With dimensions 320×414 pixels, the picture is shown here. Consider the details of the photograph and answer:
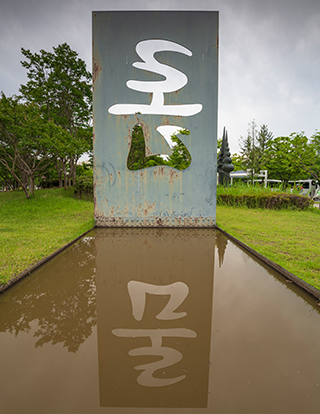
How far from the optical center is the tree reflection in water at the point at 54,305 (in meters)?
1.82

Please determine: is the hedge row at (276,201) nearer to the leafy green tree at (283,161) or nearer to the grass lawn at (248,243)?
the grass lawn at (248,243)

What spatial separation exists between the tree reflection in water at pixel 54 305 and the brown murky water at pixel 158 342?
11mm

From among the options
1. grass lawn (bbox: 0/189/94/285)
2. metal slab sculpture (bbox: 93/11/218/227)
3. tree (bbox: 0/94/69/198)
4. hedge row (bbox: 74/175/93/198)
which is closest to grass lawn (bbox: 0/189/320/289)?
grass lawn (bbox: 0/189/94/285)

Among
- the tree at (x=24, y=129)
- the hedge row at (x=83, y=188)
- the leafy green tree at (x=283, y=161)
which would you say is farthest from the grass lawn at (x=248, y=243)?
the leafy green tree at (x=283, y=161)

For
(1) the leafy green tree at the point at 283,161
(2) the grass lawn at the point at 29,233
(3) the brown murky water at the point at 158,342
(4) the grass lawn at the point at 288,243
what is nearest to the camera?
(3) the brown murky water at the point at 158,342

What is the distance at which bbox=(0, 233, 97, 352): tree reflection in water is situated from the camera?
1.82 meters

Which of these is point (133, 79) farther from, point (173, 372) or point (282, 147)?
point (282, 147)

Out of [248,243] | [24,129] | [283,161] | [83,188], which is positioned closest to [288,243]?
[248,243]

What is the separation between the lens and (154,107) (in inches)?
231

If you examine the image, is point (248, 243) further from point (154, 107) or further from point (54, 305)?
point (154, 107)

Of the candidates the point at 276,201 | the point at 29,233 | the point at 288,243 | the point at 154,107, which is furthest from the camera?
the point at 276,201

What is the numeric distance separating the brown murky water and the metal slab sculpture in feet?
10.2

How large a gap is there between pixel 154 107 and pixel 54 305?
5279mm

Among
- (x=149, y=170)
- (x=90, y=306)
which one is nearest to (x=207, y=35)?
(x=149, y=170)
